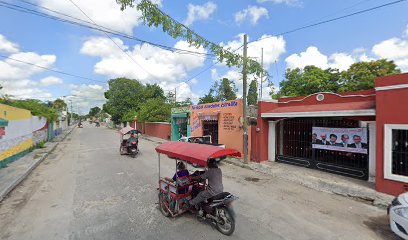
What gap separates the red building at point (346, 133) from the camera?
7102mm

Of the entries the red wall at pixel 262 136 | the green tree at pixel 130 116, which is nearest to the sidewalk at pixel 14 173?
the red wall at pixel 262 136

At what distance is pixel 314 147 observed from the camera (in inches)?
418

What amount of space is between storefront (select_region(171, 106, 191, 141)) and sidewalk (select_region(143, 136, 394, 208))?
9306mm

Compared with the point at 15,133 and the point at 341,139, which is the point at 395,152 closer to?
the point at 341,139

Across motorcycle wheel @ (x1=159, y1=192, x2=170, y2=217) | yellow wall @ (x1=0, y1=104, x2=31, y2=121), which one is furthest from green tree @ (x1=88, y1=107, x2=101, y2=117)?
motorcycle wheel @ (x1=159, y1=192, x2=170, y2=217)

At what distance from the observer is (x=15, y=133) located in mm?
12461

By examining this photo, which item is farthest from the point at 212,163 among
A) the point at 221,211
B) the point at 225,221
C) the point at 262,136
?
the point at 262,136

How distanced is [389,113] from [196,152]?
6.55 meters

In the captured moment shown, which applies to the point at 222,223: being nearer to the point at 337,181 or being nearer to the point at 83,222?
the point at 83,222

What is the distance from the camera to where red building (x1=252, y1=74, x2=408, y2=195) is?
7.10 meters

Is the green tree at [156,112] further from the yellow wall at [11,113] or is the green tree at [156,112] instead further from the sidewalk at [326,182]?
the sidewalk at [326,182]

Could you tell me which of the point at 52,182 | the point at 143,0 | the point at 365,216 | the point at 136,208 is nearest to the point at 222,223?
the point at 136,208

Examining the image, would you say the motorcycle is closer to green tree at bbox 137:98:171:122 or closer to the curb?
the curb

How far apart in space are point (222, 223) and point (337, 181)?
6213 mm
